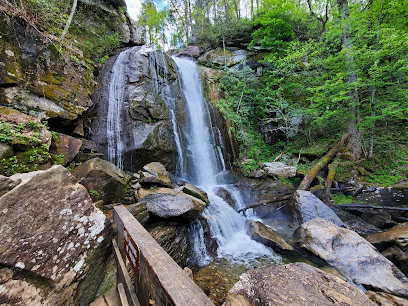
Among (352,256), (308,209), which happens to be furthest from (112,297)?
(308,209)

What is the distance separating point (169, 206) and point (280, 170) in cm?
702

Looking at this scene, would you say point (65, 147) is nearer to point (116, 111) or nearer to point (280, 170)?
point (116, 111)

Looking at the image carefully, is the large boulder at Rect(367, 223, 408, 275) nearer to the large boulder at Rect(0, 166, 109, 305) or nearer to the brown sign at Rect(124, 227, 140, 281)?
the brown sign at Rect(124, 227, 140, 281)

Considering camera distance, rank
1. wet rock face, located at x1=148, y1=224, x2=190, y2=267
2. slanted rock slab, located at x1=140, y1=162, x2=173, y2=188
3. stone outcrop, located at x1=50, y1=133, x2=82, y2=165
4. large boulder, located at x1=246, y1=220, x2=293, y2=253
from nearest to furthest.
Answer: wet rock face, located at x1=148, y1=224, x2=190, y2=267 → stone outcrop, located at x1=50, y1=133, x2=82, y2=165 → large boulder, located at x1=246, y1=220, x2=293, y2=253 → slanted rock slab, located at x1=140, y1=162, x2=173, y2=188

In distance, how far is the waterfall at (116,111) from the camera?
24.8ft

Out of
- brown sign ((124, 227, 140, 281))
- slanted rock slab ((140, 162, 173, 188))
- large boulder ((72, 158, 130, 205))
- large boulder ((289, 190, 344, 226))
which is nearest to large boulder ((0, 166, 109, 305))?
brown sign ((124, 227, 140, 281))

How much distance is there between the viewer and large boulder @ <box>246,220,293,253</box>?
4.79 metres

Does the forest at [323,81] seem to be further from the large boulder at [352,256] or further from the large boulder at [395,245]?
the large boulder at [352,256]

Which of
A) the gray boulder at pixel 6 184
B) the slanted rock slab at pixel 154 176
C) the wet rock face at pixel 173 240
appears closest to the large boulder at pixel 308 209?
the wet rock face at pixel 173 240

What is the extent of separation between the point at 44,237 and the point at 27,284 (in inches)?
15.5

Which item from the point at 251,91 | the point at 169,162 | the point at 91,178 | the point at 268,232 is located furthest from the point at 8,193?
the point at 251,91

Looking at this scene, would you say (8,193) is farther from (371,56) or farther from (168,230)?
(371,56)

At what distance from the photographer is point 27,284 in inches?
62.0

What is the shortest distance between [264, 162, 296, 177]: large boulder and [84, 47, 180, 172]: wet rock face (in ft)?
17.4
